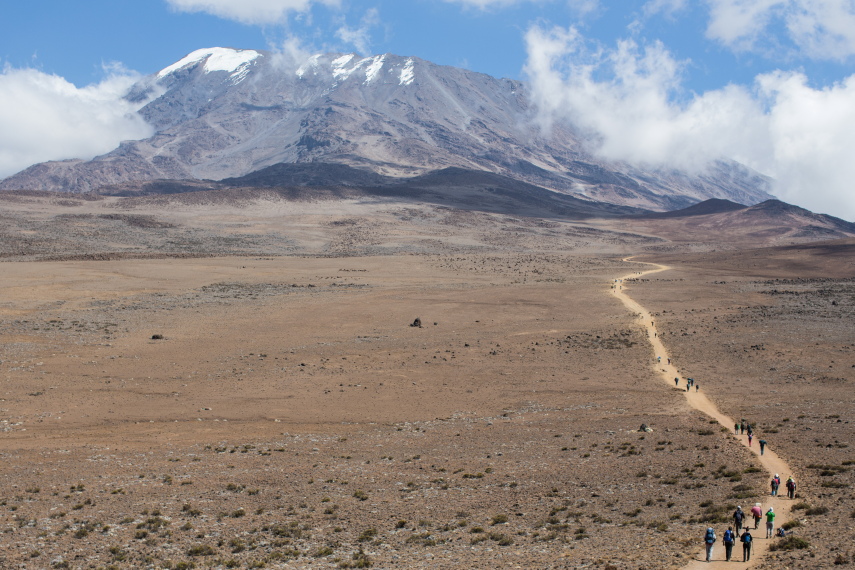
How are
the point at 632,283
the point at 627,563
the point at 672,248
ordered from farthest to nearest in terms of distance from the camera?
the point at 672,248, the point at 632,283, the point at 627,563

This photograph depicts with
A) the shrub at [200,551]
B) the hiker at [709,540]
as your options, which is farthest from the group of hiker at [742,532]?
the shrub at [200,551]

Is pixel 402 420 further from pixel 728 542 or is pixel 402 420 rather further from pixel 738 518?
pixel 728 542

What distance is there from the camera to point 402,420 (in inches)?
1051

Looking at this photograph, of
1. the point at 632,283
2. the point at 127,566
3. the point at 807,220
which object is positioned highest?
the point at 807,220

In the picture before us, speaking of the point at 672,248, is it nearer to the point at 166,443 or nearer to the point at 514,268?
the point at 514,268

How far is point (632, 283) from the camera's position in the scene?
7356 centimetres

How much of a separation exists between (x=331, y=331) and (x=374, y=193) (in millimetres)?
129750

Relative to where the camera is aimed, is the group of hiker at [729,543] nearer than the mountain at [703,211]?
Yes

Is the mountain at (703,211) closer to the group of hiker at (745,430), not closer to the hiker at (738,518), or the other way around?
the group of hiker at (745,430)

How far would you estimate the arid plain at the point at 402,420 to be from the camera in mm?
15555

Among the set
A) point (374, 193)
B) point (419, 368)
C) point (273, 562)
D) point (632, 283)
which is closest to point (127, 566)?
point (273, 562)

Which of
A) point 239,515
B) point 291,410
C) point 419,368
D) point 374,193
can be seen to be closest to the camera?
point 239,515

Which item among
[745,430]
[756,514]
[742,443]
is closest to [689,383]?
[745,430]

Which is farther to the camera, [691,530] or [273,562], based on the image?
[691,530]
